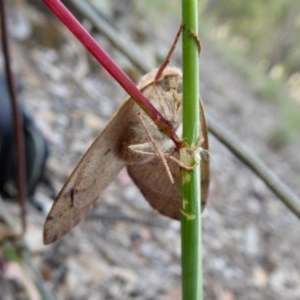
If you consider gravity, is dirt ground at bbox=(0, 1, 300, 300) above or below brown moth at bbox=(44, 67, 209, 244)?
above

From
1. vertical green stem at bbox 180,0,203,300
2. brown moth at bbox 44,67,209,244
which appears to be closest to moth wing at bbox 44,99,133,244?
brown moth at bbox 44,67,209,244

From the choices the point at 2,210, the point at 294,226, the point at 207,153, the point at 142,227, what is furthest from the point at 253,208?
the point at 207,153

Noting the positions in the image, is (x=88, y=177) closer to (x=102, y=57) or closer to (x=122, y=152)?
(x=122, y=152)

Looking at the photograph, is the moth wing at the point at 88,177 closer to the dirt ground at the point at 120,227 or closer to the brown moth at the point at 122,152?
the brown moth at the point at 122,152

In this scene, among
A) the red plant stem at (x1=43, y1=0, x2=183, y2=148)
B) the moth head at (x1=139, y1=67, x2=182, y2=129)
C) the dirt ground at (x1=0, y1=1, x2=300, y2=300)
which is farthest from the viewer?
the dirt ground at (x1=0, y1=1, x2=300, y2=300)

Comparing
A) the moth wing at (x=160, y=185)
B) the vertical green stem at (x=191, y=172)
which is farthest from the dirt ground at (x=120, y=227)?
the vertical green stem at (x=191, y=172)

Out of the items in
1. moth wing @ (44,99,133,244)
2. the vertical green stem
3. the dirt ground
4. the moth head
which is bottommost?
the vertical green stem

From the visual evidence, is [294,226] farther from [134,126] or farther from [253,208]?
[134,126]

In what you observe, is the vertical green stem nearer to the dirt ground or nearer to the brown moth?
the brown moth

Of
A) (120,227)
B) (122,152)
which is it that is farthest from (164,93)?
(120,227)
